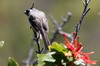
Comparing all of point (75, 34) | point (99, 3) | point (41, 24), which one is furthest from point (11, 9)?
point (75, 34)

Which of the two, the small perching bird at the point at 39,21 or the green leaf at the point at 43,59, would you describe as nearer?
the green leaf at the point at 43,59

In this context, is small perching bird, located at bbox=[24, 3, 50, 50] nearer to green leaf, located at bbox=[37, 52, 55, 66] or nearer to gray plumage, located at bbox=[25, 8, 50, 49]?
gray plumage, located at bbox=[25, 8, 50, 49]

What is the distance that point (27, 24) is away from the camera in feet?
52.4

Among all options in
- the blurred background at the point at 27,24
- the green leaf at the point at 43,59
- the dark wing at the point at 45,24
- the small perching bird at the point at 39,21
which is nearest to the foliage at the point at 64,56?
the green leaf at the point at 43,59

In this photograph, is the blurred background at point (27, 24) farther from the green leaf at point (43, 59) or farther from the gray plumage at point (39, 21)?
the green leaf at point (43, 59)

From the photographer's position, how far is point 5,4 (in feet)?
61.3

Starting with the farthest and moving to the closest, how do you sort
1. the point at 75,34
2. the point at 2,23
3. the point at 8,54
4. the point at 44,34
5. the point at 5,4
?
the point at 5,4
the point at 2,23
the point at 8,54
the point at 44,34
the point at 75,34

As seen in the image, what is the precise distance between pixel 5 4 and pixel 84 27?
162 inches

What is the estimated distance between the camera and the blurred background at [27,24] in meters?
14.8

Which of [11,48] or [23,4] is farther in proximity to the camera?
[23,4]

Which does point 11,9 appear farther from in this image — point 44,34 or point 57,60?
point 57,60

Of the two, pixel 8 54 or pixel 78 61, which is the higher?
pixel 8 54

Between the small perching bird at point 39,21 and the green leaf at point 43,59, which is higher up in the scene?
the small perching bird at point 39,21

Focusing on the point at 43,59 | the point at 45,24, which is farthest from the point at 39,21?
the point at 43,59
